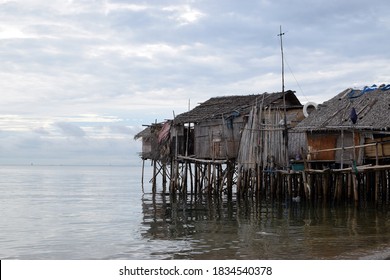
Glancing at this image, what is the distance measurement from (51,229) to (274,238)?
27.8 ft

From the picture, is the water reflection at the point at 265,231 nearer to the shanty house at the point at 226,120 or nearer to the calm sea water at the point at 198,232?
the calm sea water at the point at 198,232

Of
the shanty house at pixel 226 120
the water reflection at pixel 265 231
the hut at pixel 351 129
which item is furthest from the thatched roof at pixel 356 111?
the water reflection at pixel 265 231

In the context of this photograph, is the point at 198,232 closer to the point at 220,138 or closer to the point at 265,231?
the point at 265,231

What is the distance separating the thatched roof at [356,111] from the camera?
22.7 m

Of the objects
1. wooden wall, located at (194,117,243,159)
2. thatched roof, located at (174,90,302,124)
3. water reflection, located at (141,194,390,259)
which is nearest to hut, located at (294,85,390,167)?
water reflection, located at (141,194,390,259)

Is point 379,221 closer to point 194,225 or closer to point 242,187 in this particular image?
point 194,225

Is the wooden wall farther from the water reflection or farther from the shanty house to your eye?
the water reflection

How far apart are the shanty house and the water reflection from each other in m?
3.56

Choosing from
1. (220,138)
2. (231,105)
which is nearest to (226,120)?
(220,138)

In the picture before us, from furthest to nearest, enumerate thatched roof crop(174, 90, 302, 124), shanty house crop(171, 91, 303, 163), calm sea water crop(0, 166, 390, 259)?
thatched roof crop(174, 90, 302, 124) → shanty house crop(171, 91, 303, 163) → calm sea water crop(0, 166, 390, 259)

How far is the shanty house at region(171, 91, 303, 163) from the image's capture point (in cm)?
2820

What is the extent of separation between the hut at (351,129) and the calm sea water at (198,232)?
2.38m
